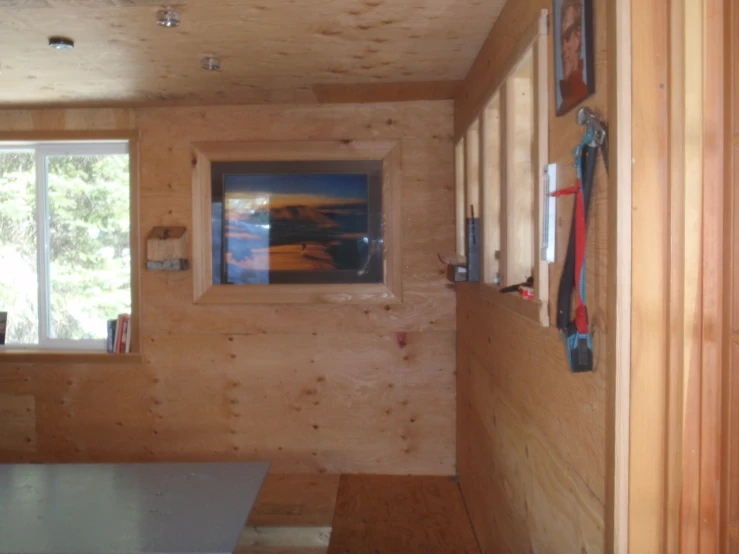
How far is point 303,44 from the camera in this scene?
99.8 inches

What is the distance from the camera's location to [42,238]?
373cm

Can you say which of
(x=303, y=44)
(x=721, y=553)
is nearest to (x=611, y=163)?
(x=721, y=553)

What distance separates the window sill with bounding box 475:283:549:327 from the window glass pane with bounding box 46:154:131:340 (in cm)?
244

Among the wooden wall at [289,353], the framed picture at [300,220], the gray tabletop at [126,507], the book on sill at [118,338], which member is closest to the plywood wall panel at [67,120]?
the wooden wall at [289,353]

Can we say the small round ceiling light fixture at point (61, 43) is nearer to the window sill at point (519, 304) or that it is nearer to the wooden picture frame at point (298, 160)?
the wooden picture frame at point (298, 160)

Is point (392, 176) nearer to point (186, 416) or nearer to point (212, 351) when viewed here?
point (212, 351)

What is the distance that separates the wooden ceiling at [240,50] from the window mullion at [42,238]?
1.37 feet

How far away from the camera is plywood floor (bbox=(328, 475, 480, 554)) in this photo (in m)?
2.74

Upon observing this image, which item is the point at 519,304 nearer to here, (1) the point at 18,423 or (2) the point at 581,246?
(2) the point at 581,246

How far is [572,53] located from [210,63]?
6.26ft

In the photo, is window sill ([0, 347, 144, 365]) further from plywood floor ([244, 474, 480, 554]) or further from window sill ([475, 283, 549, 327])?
window sill ([475, 283, 549, 327])

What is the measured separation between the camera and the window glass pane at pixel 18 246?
3.78 meters

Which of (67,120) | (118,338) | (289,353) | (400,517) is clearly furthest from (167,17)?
(400,517)

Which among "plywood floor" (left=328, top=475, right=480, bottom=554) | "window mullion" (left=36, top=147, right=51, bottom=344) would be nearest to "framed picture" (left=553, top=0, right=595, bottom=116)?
"plywood floor" (left=328, top=475, right=480, bottom=554)
